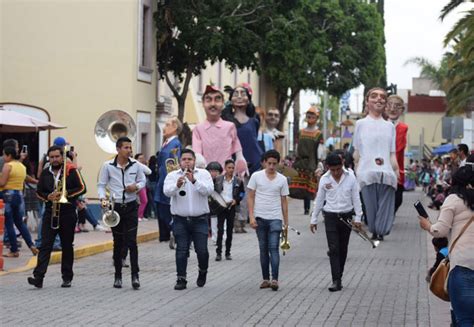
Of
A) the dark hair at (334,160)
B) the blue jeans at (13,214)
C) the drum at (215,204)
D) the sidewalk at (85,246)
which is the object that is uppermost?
the dark hair at (334,160)

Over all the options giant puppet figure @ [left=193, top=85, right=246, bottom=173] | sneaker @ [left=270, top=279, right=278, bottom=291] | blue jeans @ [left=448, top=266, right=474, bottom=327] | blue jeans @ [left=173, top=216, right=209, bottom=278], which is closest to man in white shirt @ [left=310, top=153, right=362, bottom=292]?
sneaker @ [left=270, top=279, right=278, bottom=291]

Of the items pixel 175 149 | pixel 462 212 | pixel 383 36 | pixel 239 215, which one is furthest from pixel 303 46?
pixel 462 212

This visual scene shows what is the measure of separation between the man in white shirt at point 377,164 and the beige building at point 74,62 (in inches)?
465

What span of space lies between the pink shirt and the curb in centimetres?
227

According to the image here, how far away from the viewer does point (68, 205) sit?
14.1 m

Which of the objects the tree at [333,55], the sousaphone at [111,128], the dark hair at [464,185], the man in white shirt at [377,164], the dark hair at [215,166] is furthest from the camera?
the tree at [333,55]

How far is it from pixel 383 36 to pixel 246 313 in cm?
5505

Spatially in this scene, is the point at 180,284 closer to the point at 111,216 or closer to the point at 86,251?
the point at 111,216

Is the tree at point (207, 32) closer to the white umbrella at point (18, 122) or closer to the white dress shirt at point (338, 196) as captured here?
the white umbrella at point (18, 122)

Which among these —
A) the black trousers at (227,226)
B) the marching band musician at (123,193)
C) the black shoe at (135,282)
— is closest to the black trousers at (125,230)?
the marching band musician at (123,193)

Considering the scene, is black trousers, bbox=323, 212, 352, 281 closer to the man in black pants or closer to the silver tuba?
the silver tuba

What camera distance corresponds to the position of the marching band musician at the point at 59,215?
1393 centimetres

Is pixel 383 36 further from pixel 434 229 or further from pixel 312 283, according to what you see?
pixel 434 229

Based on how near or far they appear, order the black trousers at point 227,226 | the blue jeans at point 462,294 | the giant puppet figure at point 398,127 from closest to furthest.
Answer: the blue jeans at point 462,294, the black trousers at point 227,226, the giant puppet figure at point 398,127
